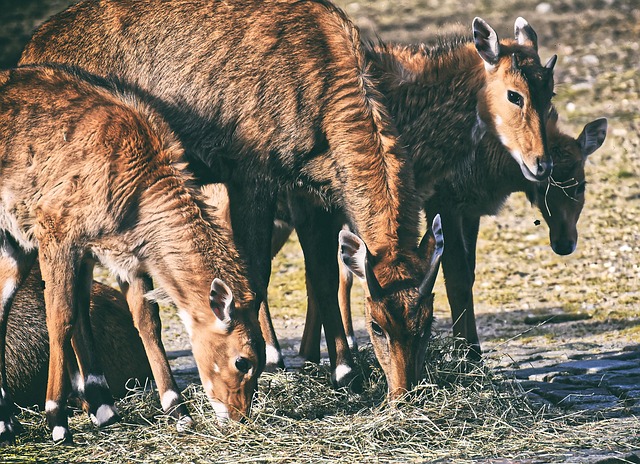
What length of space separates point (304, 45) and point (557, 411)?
3.50 meters

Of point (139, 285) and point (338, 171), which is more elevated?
point (338, 171)

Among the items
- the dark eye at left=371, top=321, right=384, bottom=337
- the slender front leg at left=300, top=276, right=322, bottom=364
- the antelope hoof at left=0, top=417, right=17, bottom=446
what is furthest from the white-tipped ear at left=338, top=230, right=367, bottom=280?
the antelope hoof at left=0, top=417, right=17, bottom=446

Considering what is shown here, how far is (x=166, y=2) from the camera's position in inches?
393

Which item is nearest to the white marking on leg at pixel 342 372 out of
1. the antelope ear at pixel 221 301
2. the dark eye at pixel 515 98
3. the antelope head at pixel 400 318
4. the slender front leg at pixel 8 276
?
the antelope head at pixel 400 318

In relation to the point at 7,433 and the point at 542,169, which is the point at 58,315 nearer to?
the point at 7,433

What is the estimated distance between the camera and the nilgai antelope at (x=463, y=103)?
9688 millimetres

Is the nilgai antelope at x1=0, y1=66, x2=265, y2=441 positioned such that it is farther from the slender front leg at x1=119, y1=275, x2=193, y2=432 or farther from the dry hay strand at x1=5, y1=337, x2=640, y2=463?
the dry hay strand at x1=5, y1=337, x2=640, y2=463

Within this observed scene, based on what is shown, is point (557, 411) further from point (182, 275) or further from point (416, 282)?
point (182, 275)

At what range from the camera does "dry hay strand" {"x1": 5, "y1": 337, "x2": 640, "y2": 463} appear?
24.5ft

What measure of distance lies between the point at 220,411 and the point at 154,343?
99 centimetres

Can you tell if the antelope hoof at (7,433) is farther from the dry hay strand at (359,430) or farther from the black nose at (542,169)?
the black nose at (542,169)

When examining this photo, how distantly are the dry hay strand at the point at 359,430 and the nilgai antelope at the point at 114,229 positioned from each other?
0.22m

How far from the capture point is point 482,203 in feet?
34.0

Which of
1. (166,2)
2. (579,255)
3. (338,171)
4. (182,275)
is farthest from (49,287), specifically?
(579,255)
